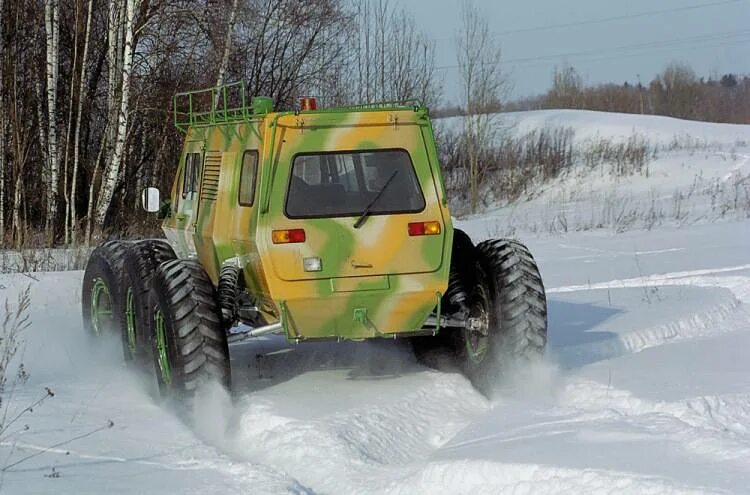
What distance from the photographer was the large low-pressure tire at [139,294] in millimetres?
8664

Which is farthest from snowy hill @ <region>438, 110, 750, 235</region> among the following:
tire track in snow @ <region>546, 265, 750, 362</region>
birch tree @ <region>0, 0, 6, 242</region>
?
birch tree @ <region>0, 0, 6, 242</region>

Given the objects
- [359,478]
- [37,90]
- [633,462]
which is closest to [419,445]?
[359,478]

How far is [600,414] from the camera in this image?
23.1 feet

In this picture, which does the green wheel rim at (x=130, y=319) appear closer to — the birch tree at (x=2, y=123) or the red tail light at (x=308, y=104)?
the red tail light at (x=308, y=104)

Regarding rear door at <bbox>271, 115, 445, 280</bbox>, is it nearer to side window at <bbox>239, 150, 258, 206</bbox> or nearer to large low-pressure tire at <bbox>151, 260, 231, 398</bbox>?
side window at <bbox>239, 150, 258, 206</bbox>

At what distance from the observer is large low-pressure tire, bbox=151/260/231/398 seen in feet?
24.9

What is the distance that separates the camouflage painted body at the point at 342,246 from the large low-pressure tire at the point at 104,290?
201 cm

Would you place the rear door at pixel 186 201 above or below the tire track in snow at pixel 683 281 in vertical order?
above

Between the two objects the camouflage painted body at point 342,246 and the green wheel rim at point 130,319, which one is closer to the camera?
the camouflage painted body at point 342,246

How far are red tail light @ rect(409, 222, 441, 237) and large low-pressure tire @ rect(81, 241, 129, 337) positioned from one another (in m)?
3.09

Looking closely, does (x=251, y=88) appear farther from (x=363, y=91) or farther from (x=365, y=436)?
(x=365, y=436)

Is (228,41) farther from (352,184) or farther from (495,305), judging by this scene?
(495,305)

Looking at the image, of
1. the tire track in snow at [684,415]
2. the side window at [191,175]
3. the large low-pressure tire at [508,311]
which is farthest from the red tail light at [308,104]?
the tire track in snow at [684,415]

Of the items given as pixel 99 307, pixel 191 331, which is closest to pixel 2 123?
pixel 99 307
